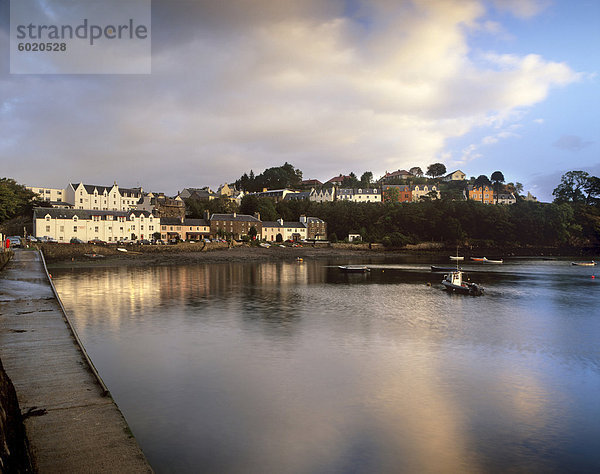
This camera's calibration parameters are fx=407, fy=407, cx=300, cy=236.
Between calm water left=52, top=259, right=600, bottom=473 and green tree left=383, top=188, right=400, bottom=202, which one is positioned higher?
green tree left=383, top=188, right=400, bottom=202

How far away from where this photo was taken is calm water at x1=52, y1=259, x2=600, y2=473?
1060cm

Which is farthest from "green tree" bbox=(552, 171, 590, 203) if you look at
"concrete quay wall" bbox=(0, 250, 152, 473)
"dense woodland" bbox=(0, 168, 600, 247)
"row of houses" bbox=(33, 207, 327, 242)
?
"concrete quay wall" bbox=(0, 250, 152, 473)

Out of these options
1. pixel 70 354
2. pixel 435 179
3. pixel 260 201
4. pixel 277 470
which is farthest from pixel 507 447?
pixel 435 179

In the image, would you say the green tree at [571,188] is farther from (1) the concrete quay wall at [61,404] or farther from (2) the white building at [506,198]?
(1) the concrete quay wall at [61,404]

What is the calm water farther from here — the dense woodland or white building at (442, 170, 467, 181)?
white building at (442, 170, 467, 181)

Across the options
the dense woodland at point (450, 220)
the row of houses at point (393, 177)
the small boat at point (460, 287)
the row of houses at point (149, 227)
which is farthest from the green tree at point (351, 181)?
the small boat at point (460, 287)

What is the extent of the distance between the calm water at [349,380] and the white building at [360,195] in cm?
9972

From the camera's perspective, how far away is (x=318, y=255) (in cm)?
8400

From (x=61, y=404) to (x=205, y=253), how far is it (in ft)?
225

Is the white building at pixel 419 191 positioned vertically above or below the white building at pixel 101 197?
above

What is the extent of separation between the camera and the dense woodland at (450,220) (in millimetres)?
109188

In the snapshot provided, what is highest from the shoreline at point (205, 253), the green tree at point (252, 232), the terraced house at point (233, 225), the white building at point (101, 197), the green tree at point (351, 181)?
the green tree at point (351, 181)

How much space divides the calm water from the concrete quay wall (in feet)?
7.67

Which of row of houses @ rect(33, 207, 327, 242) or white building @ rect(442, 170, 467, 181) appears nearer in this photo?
row of houses @ rect(33, 207, 327, 242)
